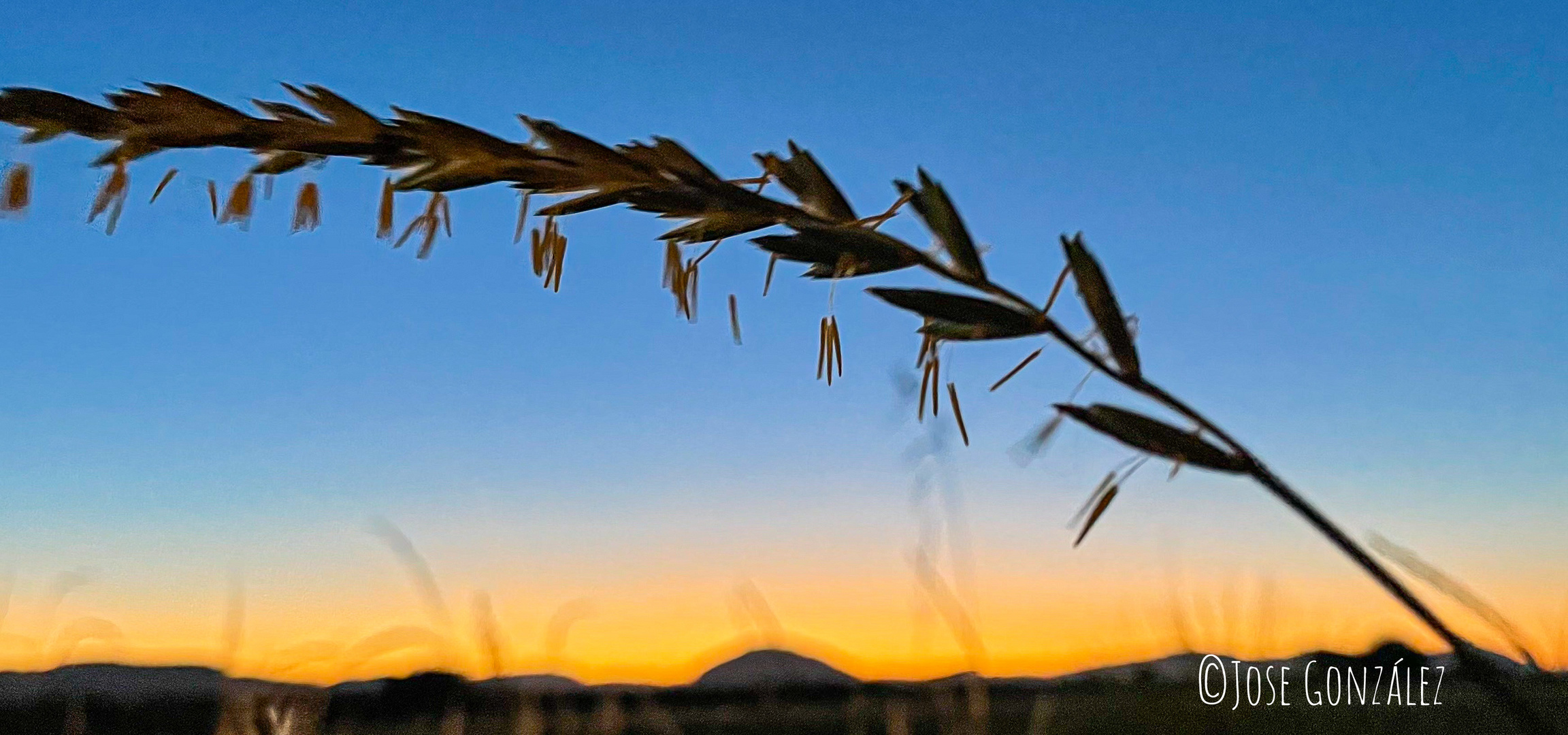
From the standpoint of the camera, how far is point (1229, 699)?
158 centimetres

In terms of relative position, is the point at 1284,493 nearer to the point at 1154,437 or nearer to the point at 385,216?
the point at 1154,437

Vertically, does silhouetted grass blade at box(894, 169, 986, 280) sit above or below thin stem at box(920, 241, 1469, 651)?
above

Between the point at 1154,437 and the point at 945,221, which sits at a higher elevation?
the point at 945,221

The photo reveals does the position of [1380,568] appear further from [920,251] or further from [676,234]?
[676,234]

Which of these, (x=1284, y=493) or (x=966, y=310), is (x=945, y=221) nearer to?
(x=966, y=310)

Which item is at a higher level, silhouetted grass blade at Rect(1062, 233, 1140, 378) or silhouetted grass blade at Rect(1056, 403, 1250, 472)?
silhouetted grass blade at Rect(1062, 233, 1140, 378)

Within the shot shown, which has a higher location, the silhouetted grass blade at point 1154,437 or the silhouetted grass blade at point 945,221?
the silhouetted grass blade at point 945,221

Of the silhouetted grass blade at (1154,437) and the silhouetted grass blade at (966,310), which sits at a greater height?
the silhouetted grass blade at (966,310)

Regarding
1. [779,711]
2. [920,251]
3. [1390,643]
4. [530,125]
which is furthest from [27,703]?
[1390,643]

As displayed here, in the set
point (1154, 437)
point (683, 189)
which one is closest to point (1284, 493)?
point (1154, 437)

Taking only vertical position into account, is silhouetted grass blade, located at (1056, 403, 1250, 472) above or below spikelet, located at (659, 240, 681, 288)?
below

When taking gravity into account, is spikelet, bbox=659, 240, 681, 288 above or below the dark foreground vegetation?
Answer: above

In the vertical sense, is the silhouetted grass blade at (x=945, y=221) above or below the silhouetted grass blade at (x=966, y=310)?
above

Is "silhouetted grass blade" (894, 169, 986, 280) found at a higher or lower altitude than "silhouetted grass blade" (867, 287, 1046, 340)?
higher
